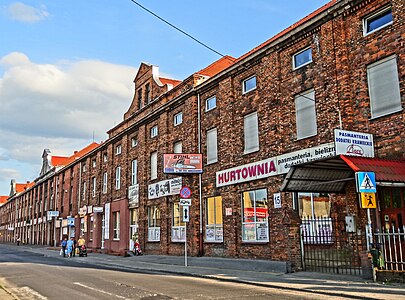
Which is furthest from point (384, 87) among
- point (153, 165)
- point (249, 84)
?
point (153, 165)

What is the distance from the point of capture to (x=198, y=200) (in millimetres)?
24391

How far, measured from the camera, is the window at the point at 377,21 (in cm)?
1512

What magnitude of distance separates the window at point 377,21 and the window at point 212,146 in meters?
10.3

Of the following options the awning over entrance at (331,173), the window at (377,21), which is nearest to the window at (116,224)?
the awning over entrance at (331,173)

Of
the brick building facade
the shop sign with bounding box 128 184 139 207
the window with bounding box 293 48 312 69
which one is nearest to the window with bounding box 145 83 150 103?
the brick building facade

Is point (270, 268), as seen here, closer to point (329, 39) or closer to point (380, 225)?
point (380, 225)

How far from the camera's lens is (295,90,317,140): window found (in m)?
17.6

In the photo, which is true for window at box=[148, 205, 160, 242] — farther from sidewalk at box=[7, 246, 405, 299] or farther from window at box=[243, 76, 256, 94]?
window at box=[243, 76, 256, 94]

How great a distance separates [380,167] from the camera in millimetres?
12844

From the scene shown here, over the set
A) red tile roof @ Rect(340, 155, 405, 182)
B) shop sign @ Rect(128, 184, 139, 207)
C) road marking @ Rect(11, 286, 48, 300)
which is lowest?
road marking @ Rect(11, 286, 48, 300)

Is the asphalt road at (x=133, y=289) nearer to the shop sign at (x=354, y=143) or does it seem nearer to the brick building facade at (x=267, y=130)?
the brick building facade at (x=267, y=130)

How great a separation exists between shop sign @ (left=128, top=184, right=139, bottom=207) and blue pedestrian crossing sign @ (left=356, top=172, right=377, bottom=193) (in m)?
22.5

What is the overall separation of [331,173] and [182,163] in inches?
404

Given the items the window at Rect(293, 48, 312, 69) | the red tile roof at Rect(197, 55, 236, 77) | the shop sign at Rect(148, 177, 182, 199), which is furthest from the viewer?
the red tile roof at Rect(197, 55, 236, 77)
